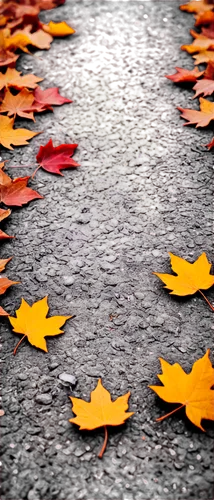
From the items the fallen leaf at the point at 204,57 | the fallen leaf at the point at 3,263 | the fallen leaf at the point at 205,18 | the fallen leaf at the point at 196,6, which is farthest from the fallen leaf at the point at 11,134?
the fallen leaf at the point at 196,6

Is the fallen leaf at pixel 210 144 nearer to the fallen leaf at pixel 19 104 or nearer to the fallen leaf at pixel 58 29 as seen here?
the fallen leaf at pixel 19 104

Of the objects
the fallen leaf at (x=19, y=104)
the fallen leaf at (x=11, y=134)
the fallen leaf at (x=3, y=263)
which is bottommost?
the fallen leaf at (x=3, y=263)

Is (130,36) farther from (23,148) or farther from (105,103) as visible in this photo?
(23,148)

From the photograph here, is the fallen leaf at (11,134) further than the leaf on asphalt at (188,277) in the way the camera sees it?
Yes

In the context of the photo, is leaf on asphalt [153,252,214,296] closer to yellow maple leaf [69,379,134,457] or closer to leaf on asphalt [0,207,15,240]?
yellow maple leaf [69,379,134,457]

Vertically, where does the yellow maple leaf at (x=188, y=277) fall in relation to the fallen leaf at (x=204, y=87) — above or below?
below

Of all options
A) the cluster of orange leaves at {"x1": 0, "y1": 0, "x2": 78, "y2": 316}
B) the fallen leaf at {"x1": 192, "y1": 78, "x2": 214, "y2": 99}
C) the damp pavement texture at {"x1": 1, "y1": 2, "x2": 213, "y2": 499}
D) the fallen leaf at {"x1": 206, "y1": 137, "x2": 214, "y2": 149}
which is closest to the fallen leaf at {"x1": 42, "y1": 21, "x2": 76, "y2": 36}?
the cluster of orange leaves at {"x1": 0, "y1": 0, "x2": 78, "y2": 316}
